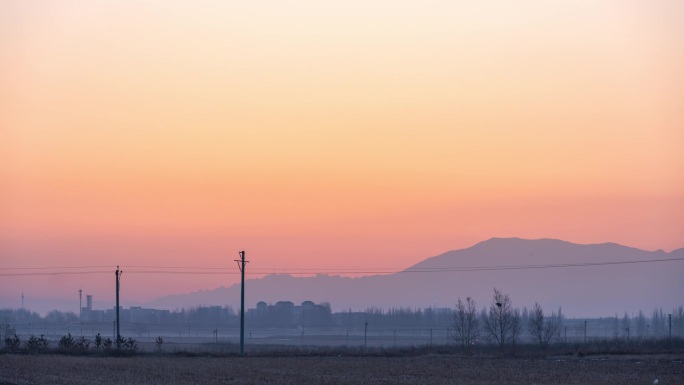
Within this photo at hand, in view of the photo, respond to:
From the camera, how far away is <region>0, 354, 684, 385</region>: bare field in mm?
43125

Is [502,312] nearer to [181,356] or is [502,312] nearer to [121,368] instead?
[181,356]

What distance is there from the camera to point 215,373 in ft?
158

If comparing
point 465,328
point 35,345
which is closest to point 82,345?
point 35,345

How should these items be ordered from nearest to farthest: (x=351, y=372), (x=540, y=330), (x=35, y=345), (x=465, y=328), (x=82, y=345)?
1. (x=351, y=372)
2. (x=35, y=345)
3. (x=82, y=345)
4. (x=540, y=330)
5. (x=465, y=328)

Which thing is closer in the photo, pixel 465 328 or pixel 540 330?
pixel 540 330

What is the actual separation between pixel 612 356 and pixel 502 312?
44376 millimetres

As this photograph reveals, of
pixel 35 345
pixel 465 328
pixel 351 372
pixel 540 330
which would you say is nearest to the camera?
pixel 351 372

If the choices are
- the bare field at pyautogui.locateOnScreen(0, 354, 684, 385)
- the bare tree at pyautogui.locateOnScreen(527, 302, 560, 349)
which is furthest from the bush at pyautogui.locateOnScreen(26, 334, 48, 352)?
the bare tree at pyautogui.locateOnScreen(527, 302, 560, 349)

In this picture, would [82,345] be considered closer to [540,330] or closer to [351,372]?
[351,372]

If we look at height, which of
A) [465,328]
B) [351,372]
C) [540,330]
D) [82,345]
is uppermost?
[351,372]

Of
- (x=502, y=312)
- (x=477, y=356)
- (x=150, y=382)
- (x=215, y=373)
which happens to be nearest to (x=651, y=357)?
(x=477, y=356)

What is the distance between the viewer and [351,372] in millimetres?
49469

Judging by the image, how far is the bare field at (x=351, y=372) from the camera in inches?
1698

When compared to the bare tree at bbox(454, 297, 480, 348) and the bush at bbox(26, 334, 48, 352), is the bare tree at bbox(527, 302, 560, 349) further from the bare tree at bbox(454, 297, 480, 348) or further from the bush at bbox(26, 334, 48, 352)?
the bush at bbox(26, 334, 48, 352)
